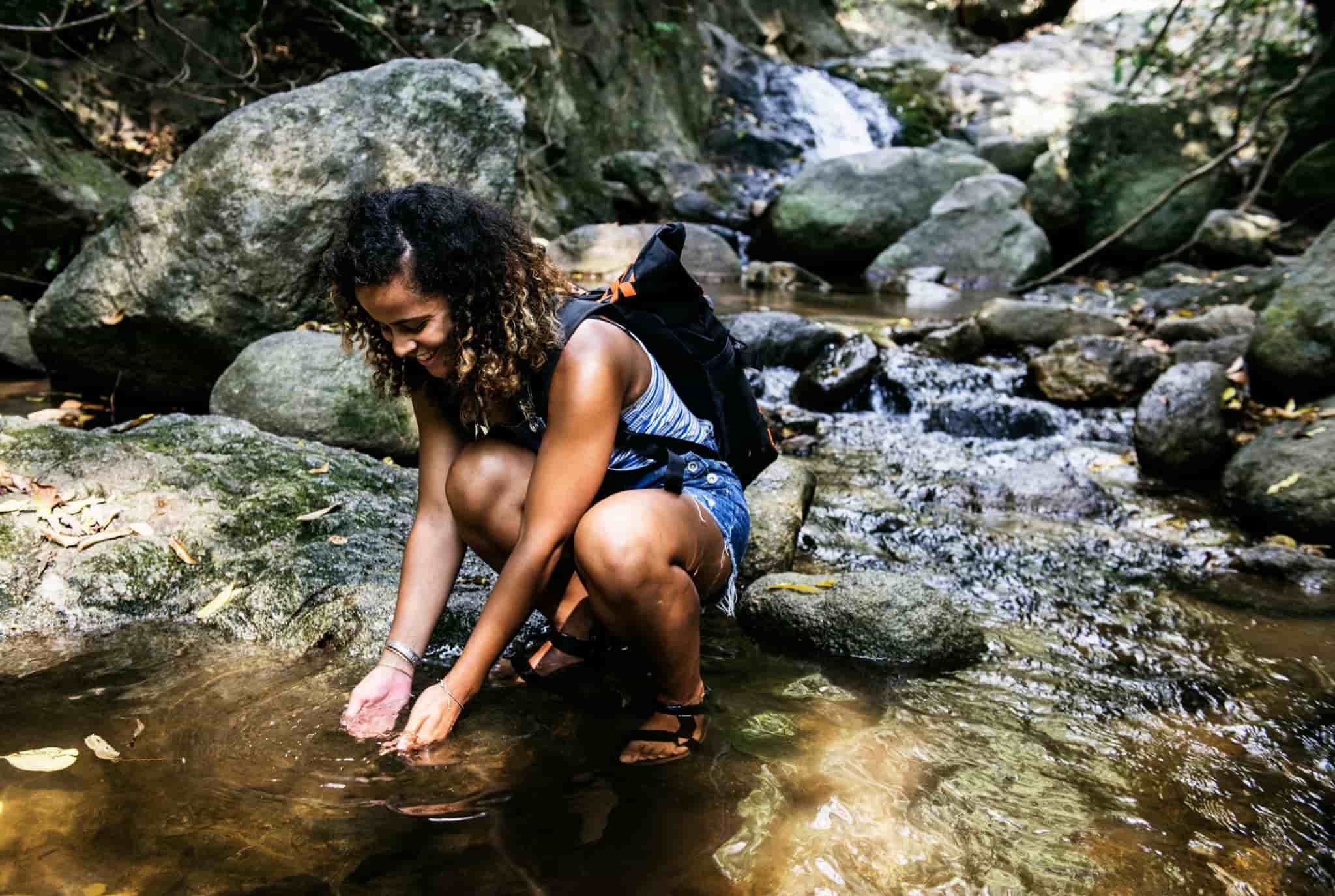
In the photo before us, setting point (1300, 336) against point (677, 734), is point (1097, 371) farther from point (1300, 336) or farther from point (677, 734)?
point (677, 734)

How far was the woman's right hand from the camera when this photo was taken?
2.16 metres

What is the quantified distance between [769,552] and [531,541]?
5.23 feet

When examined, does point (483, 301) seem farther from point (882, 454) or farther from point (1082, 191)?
point (1082, 191)

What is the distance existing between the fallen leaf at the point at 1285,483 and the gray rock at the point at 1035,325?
3.29m

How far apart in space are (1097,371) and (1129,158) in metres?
7.77

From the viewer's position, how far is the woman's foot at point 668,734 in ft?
7.16

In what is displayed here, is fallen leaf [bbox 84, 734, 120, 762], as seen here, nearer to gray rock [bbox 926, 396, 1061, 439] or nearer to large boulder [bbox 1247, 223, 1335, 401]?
gray rock [bbox 926, 396, 1061, 439]

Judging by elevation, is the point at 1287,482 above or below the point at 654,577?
below

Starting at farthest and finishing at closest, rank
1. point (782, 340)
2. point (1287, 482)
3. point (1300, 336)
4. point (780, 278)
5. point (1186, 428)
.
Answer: point (780, 278) → point (782, 340) → point (1300, 336) → point (1186, 428) → point (1287, 482)

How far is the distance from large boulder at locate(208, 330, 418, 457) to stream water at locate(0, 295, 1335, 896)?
162 centimetres

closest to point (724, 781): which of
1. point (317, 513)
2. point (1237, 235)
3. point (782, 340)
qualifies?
point (317, 513)

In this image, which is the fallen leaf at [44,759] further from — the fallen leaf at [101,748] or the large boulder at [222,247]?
the large boulder at [222,247]

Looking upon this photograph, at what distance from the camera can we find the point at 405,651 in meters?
2.24

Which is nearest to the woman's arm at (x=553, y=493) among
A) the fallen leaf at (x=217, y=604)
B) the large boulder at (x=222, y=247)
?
the fallen leaf at (x=217, y=604)
